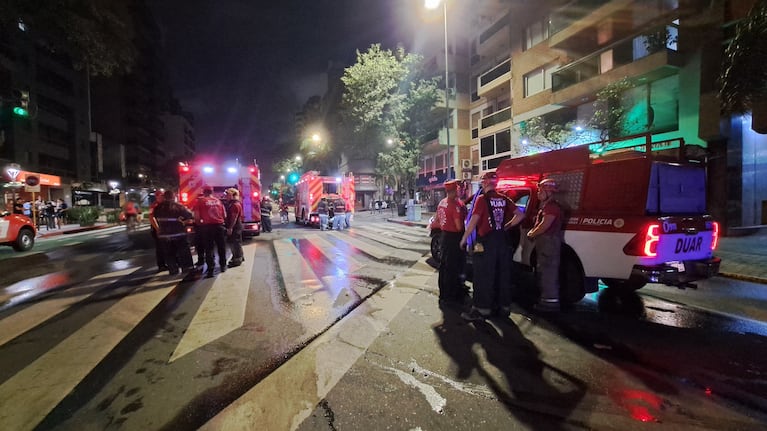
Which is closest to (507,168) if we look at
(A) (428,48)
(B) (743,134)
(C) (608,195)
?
(C) (608,195)

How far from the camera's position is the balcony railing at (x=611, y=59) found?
15.4m

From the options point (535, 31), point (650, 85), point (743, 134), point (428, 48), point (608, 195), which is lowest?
point (608, 195)

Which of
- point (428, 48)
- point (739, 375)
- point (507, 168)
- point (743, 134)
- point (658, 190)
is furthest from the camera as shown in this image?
point (428, 48)

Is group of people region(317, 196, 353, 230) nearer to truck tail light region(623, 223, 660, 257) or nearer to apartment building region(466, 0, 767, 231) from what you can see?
apartment building region(466, 0, 767, 231)

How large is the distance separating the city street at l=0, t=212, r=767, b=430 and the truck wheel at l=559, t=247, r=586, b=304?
263 millimetres

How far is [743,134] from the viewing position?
1262 centimetres

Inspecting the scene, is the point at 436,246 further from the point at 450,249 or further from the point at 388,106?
the point at 388,106

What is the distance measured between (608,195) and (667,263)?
42.7 inches

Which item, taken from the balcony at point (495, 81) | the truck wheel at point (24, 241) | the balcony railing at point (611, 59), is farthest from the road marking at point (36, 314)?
the balcony at point (495, 81)

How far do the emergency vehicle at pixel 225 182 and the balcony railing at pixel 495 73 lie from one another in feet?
70.1

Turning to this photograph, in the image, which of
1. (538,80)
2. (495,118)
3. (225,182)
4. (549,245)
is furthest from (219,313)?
(495,118)

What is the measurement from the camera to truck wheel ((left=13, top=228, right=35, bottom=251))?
469 inches

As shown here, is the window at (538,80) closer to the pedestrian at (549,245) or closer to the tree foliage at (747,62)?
the tree foliage at (747,62)

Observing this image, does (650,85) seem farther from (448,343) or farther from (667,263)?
(448,343)
